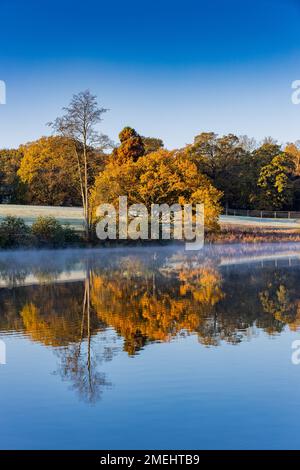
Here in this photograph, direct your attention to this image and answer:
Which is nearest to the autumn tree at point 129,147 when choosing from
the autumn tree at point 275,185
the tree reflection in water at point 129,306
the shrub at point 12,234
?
the autumn tree at point 275,185

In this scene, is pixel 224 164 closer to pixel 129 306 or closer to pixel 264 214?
pixel 264 214

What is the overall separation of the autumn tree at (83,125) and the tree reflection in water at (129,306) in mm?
9471

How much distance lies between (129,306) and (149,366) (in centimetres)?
453

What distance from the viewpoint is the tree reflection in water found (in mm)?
8148

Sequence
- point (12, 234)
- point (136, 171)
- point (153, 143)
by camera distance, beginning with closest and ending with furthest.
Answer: point (12, 234)
point (136, 171)
point (153, 143)

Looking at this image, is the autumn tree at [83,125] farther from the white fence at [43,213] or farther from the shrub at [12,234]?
the white fence at [43,213]

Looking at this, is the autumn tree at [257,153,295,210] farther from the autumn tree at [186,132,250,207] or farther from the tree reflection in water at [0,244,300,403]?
the tree reflection in water at [0,244,300,403]

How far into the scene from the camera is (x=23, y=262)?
2208 cm

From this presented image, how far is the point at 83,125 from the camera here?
2856cm

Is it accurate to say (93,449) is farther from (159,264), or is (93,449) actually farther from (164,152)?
(164,152)

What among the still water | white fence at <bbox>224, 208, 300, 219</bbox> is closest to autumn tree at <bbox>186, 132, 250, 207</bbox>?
white fence at <bbox>224, 208, 300, 219</bbox>

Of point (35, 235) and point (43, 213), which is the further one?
point (43, 213)

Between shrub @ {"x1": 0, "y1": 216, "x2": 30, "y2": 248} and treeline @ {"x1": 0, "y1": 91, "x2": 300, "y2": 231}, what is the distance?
3413 mm

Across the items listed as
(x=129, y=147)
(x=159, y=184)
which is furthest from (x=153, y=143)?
(x=159, y=184)
